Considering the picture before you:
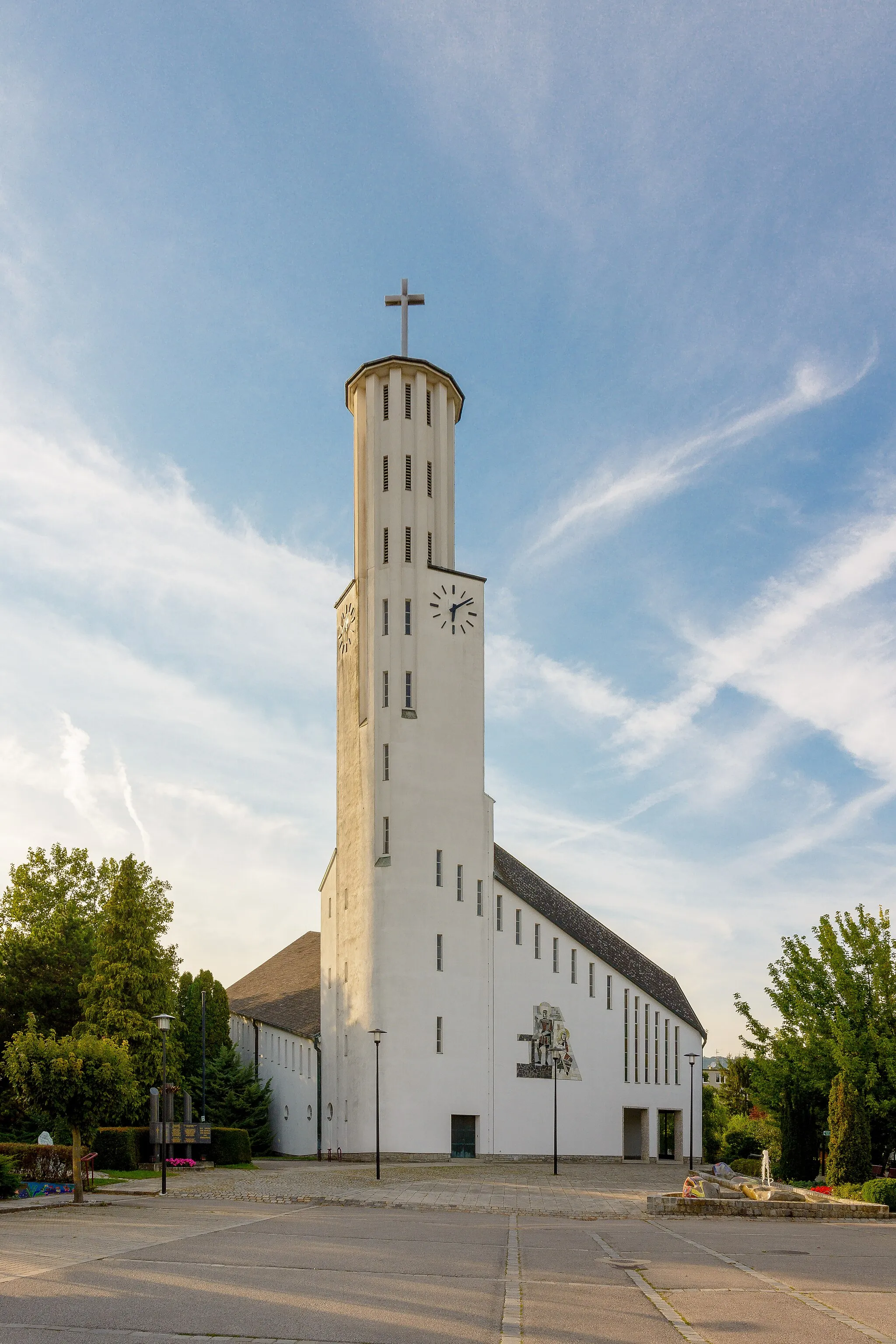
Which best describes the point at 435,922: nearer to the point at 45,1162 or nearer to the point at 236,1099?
the point at 236,1099

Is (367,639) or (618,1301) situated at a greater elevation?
(367,639)

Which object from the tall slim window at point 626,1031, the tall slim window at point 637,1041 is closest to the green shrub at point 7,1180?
the tall slim window at point 626,1031

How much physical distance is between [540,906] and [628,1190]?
1920 centimetres

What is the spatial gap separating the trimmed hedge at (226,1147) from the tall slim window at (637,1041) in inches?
737

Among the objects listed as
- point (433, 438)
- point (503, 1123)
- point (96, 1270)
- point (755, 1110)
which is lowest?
point (755, 1110)

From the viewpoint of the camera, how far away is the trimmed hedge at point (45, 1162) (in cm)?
2816

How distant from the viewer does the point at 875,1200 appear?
24938 millimetres

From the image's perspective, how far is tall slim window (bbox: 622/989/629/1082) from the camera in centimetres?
5144

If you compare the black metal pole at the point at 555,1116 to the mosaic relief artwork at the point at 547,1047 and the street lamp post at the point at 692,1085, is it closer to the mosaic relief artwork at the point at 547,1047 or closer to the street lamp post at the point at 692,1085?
the mosaic relief artwork at the point at 547,1047

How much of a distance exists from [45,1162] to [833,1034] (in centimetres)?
2040

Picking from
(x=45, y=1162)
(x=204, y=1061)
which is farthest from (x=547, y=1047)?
(x=45, y=1162)

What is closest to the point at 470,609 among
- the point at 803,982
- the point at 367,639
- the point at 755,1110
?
the point at 367,639

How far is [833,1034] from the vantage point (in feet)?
103

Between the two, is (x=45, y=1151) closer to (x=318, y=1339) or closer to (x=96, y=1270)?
(x=96, y=1270)
